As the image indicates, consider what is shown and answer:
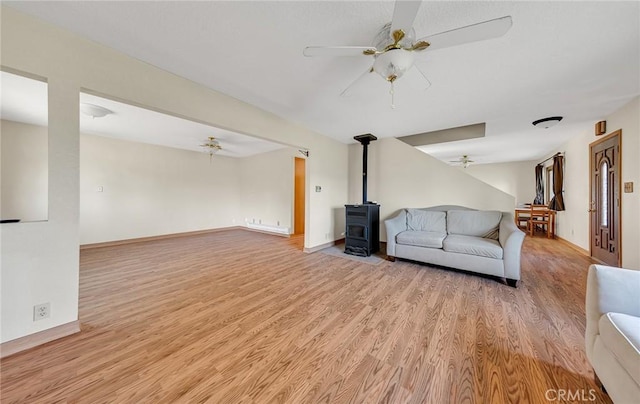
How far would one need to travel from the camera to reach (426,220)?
3.90 meters

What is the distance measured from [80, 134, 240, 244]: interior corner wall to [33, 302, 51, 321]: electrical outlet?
3.82 meters

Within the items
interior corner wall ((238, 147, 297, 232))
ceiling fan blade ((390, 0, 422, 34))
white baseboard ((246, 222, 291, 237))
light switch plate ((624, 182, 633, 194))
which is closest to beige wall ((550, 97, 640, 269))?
light switch plate ((624, 182, 633, 194))

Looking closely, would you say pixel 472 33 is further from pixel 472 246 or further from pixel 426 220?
pixel 426 220

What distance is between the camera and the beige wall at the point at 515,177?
7.34 m

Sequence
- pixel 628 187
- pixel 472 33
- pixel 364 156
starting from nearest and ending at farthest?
pixel 472 33
pixel 628 187
pixel 364 156

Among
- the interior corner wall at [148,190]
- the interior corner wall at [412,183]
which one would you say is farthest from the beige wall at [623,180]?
the interior corner wall at [148,190]

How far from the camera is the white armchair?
919 mm

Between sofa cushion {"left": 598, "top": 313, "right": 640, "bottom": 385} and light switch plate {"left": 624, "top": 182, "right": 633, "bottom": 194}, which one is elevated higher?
light switch plate {"left": 624, "top": 182, "right": 633, "bottom": 194}

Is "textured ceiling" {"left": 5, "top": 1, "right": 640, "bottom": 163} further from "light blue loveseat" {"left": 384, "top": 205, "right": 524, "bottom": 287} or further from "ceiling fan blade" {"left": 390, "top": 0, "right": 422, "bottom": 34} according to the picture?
"light blue loveseat" {"left": 384, "top": 205, "right": 524, "bottom": 287}

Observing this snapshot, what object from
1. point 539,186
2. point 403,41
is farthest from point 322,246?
point 539,186

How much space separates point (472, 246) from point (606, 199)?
250 cm

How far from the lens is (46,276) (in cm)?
159

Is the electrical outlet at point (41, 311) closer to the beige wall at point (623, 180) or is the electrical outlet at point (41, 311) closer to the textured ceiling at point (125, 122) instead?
the textured ceiling at point (125, 122)

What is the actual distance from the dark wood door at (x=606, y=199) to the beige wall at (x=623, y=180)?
15 centimetres
